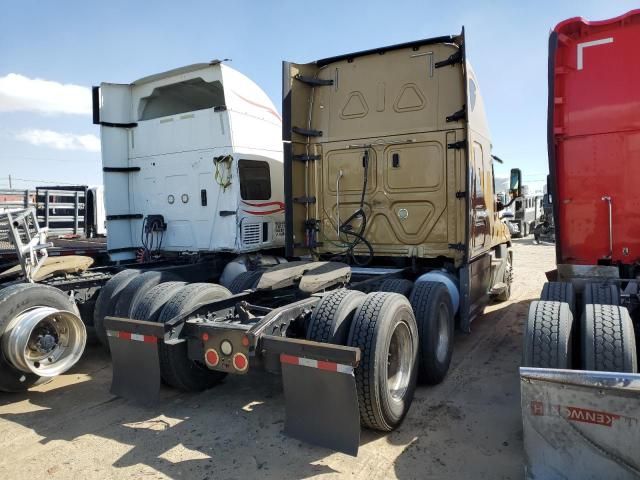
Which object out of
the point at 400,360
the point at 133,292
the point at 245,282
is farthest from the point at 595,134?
the point at 133,292

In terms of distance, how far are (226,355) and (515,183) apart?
567cm

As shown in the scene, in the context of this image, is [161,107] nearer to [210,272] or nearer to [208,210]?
[208,210]

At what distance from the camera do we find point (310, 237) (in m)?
A: 7.00

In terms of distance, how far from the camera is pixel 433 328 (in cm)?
480

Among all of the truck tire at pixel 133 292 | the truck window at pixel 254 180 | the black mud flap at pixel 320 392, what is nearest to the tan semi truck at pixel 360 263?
the black mud flap at pixel 320 392

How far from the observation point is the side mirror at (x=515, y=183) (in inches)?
296

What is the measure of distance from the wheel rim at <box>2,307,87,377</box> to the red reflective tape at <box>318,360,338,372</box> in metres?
2.74

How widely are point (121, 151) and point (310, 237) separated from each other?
343 cm

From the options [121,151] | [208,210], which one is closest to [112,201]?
[121,151]

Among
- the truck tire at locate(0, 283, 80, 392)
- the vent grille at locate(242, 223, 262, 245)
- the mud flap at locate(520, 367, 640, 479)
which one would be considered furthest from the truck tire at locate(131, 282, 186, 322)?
the mud flap at locate(520, 367, 640, 479)

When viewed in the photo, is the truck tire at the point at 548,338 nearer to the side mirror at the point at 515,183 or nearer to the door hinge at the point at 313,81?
the side mirror at the point at 515,183

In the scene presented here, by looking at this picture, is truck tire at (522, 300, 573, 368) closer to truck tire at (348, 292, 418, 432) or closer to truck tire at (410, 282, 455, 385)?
truck tire at (348, 292, 418, 432)

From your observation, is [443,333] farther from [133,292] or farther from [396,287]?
[133,292]

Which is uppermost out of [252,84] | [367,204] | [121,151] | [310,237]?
[252,84]
